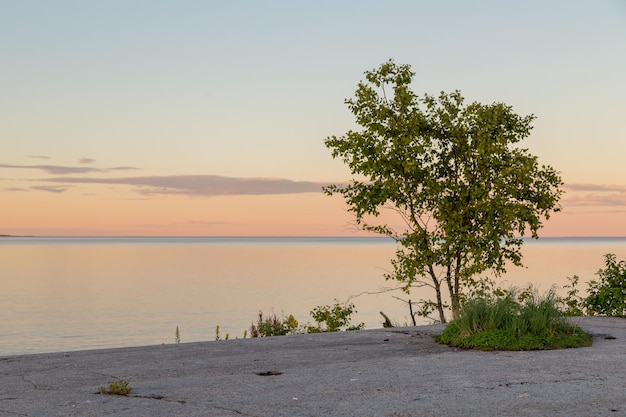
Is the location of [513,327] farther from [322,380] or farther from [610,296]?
[610,296]

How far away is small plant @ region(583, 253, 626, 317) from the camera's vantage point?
17.7 m

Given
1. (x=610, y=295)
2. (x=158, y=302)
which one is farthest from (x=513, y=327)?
(x=158, y=302)

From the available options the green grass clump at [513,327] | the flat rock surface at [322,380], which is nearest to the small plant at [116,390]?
the flat rock surface at [322,380]

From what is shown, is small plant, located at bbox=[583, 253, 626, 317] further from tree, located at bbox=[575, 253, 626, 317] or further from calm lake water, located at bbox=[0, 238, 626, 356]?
calm lake water, located at bbox=[0, 238, 626, 356]

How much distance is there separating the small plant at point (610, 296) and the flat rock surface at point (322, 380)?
4.07 m

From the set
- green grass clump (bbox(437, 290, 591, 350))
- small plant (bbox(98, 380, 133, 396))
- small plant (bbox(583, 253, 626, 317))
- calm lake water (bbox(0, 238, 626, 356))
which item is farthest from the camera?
calm lake water (bbox(0, 238, 626, 356))

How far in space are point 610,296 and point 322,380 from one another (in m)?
10.9

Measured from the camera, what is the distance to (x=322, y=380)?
9812mm

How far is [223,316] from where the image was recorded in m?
41.6

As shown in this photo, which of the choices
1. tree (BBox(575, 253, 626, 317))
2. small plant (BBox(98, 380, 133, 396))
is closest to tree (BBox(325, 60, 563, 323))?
tree (BBox(575, 253, 626, 317))

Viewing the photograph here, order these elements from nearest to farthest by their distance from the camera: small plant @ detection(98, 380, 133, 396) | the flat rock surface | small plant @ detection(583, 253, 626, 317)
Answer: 1. the flat rock surface
2. small plant @ detection(98, 380, 133, 396)
3. small plant @ detection(583, 253, 626, 317)

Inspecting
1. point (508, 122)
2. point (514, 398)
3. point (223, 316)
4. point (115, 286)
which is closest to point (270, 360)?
point (514, 398)

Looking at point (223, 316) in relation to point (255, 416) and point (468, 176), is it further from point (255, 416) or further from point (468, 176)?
point (255, 416)

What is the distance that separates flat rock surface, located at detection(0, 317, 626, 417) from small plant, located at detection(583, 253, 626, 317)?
407cm
